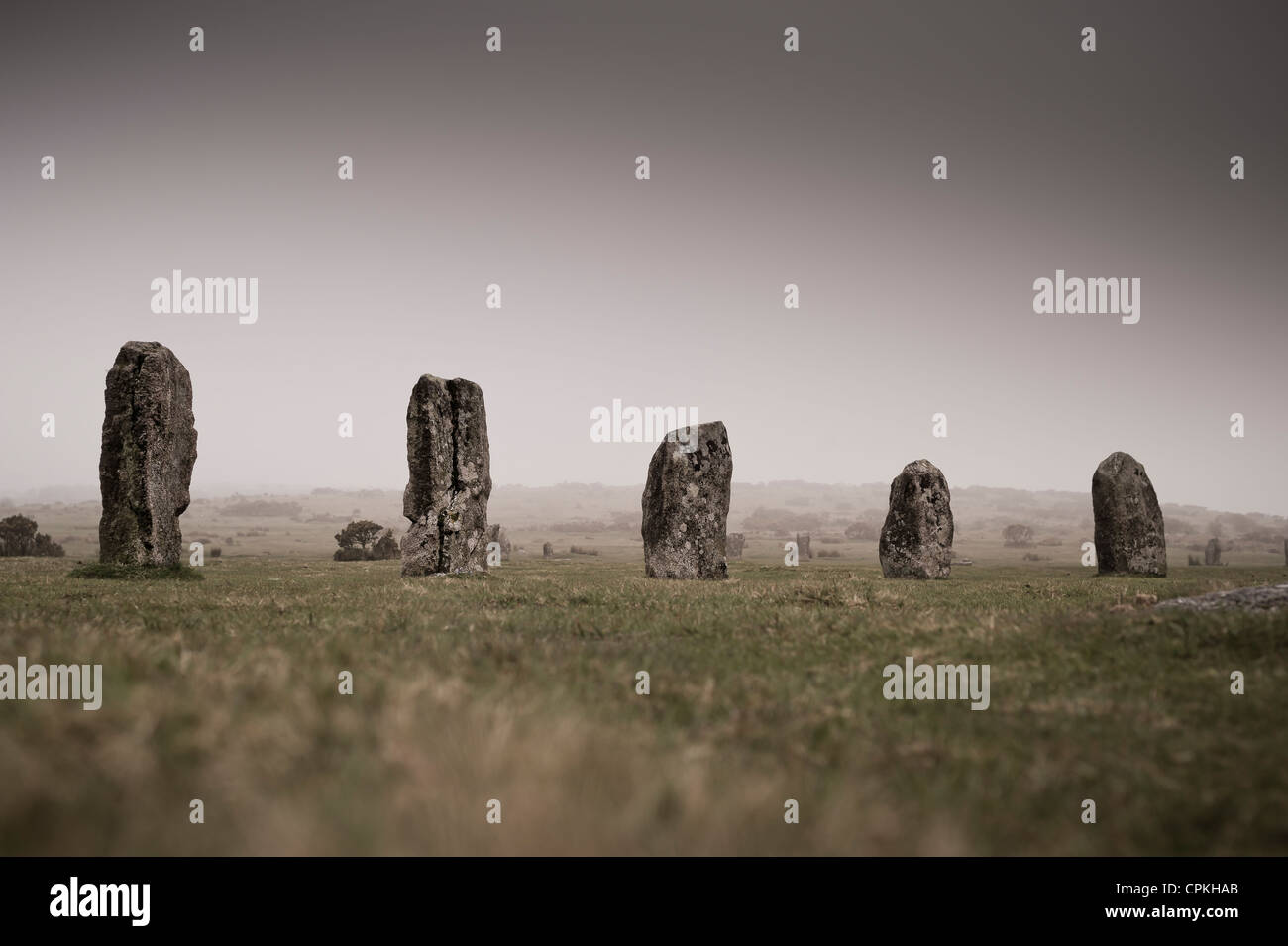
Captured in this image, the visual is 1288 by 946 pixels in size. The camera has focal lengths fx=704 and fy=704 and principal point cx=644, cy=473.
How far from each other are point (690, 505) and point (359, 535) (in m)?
32.1

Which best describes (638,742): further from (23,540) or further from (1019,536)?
(1019,536)

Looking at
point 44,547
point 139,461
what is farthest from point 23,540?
point 139,461

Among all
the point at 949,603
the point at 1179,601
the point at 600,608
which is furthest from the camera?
the point at 949,603

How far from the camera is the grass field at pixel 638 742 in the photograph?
122 inches

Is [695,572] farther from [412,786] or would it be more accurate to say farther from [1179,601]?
[412,786]

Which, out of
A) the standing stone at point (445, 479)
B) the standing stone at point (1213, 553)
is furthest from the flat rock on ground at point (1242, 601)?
the standing stone at point (1213, 553)

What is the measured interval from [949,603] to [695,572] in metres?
11.9

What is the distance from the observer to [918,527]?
30891mm

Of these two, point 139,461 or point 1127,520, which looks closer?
point 139,461

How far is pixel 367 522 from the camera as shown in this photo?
51969mm

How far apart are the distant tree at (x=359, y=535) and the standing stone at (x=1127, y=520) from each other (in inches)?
1735

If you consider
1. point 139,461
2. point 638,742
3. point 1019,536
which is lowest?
point 1019,536
